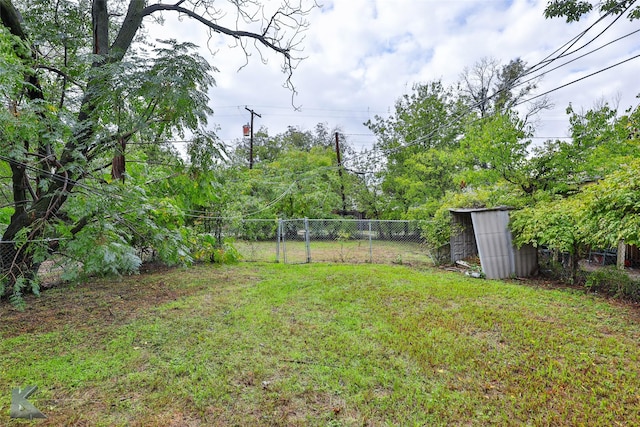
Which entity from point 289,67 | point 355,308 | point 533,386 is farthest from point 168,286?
point 533,386

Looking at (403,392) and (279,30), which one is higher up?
(279,30)

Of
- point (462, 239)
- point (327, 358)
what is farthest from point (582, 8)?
point (327, 358)

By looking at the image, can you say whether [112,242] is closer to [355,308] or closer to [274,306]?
[274,306]

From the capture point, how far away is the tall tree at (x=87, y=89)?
295 centimetres

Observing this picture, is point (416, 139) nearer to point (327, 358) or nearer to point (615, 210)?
point (615, 210)

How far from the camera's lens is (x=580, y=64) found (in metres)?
5.73

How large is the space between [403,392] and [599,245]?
433cm

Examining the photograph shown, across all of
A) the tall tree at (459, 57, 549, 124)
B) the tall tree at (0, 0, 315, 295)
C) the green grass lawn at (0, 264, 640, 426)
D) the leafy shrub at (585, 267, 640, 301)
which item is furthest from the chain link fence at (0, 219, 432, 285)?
the tall tree at (459, 57, 549, 124)

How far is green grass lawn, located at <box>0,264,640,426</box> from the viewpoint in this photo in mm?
2111

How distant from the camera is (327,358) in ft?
9.39

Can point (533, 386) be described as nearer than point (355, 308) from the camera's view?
Yes

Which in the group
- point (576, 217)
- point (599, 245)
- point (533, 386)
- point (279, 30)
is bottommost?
point (533, 386)

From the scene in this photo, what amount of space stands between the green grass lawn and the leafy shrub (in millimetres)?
479

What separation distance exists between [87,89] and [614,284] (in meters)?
7.99
